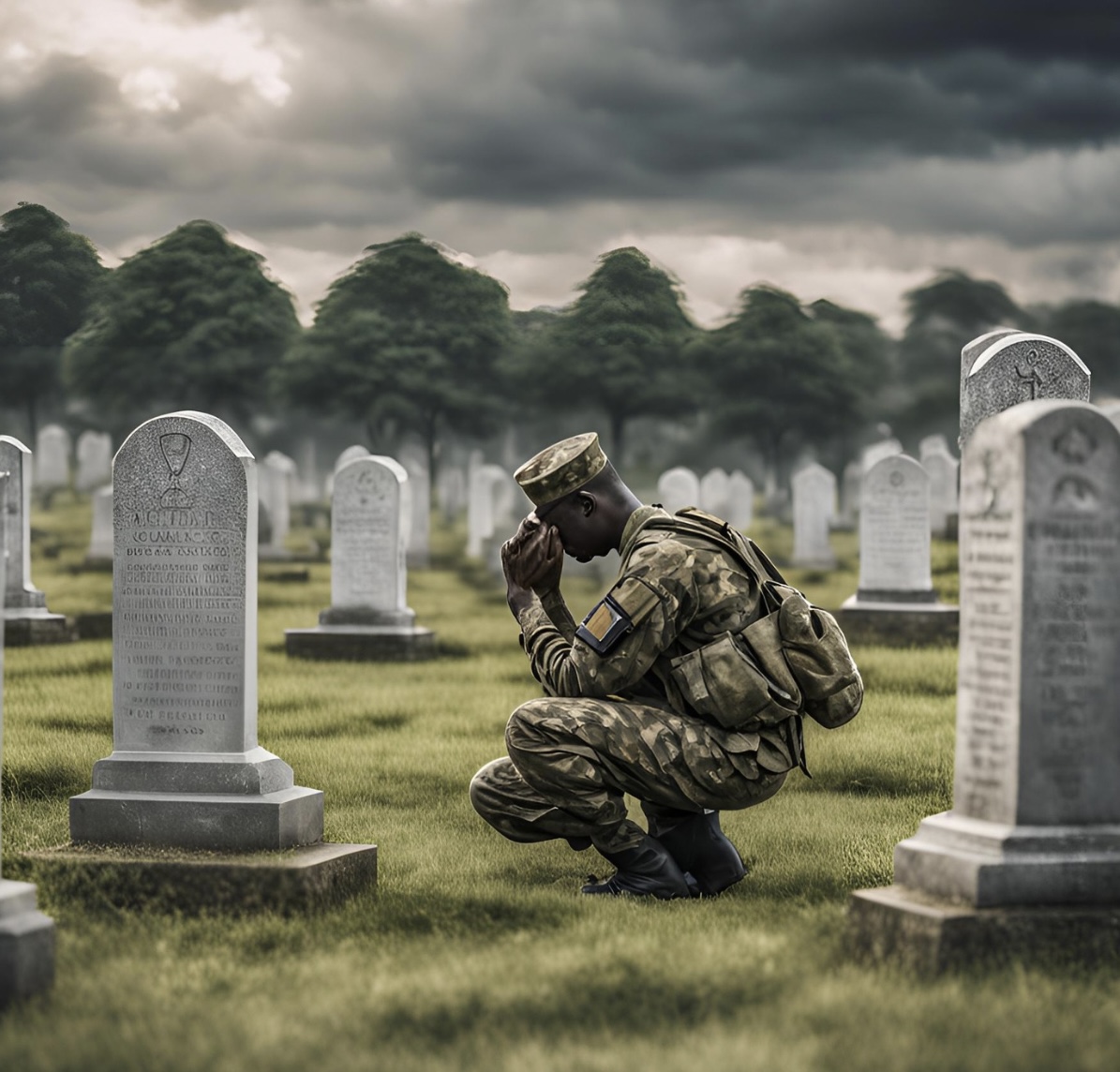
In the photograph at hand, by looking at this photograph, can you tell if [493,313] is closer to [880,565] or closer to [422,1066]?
[880,565]

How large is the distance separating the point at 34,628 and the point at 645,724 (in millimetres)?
10340

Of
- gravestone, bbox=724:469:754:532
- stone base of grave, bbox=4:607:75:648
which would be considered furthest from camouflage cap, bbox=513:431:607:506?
gravestone, bbox=724:469:754:532

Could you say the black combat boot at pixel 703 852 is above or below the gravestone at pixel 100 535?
below

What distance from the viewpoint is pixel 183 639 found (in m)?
5.86

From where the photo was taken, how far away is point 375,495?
1402cm

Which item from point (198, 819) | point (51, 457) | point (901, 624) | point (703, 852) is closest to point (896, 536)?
point (901, 624)

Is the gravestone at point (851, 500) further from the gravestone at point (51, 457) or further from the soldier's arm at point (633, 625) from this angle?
the soldier's arm at point (633, 625)

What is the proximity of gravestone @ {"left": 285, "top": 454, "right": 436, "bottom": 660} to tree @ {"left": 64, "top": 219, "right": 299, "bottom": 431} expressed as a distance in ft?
95.8

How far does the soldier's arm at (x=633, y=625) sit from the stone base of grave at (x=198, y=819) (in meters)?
1.25

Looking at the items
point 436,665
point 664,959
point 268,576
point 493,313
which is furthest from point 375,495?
point 493,313

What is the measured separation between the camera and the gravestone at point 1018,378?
830cm

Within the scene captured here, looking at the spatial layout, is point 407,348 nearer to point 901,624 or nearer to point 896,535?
point 896,535

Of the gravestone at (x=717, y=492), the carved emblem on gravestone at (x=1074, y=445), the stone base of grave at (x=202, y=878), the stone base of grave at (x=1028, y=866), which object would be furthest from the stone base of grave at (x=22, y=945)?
the gravestone at (x=717, y=492)

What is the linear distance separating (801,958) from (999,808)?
76 centimetres
